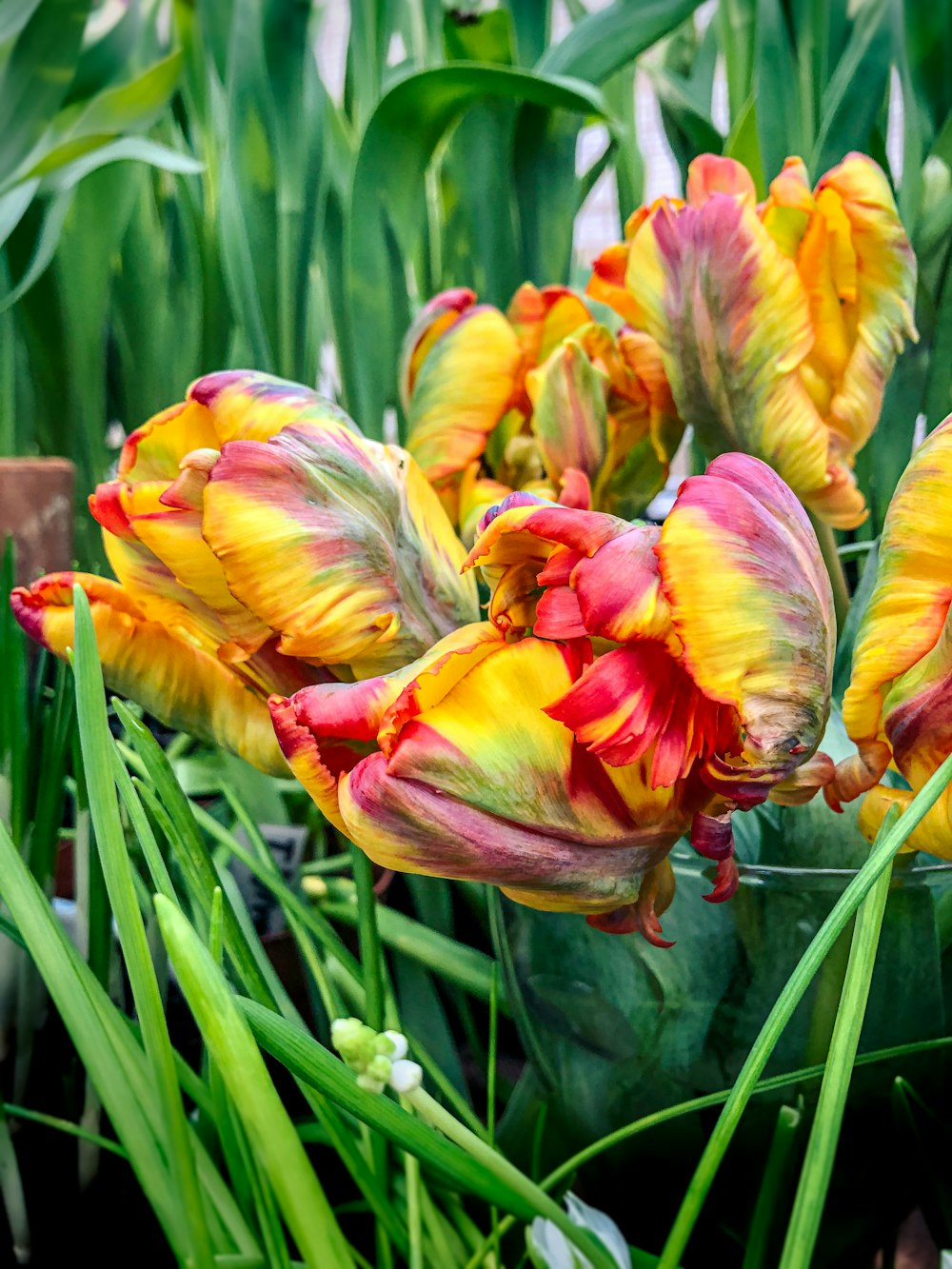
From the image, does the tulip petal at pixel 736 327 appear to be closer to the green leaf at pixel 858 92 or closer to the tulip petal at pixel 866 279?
the tulip petal at pixel 866 279

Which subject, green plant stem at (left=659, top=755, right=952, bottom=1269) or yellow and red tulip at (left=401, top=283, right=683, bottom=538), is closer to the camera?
green plant stem at (left=659, top=755, right=952, bottom=1269)

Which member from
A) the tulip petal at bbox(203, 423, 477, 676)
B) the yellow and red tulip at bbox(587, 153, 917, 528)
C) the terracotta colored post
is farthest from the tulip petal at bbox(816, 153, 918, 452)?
the terracotta colored post

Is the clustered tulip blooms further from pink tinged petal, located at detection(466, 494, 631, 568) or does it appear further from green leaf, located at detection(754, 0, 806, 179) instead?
green leaf, located at detection(754, 0, 806, 179)

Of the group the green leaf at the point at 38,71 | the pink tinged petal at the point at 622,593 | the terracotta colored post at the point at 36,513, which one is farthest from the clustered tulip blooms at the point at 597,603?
the green leaf at the point at 38,71

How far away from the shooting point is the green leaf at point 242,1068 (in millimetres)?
134

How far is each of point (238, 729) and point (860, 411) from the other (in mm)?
151

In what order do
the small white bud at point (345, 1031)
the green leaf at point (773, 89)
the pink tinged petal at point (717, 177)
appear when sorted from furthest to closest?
the green leaf at point (773, 89) → the pink tinged petal at point (717, 177) → the small white bud at point (345, 1031)

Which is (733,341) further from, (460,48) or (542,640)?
(460,48)

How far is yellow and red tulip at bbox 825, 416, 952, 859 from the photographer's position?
0.16 meters

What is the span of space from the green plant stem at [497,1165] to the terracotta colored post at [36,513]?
0.21m

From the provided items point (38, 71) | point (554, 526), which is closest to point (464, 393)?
point (554, 526)

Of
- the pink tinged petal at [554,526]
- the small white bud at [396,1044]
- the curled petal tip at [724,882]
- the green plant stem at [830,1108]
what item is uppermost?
the pink tinged petal at [554,526]

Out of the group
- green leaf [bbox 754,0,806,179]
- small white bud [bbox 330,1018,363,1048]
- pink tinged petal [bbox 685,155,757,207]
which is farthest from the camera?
green leaf [bbox 754,0,806,179]

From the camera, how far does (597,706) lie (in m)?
0.15
